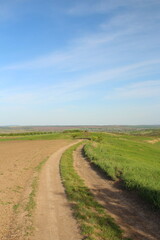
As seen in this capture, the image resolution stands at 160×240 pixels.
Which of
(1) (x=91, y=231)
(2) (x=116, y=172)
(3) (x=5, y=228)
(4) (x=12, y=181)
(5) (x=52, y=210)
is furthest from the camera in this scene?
(2) (x=116, y=172)

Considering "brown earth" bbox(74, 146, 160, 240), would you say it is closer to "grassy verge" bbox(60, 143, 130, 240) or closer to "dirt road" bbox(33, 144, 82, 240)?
"grassy verge" bbox(60, 143, 130, 240)

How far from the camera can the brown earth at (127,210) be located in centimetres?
825

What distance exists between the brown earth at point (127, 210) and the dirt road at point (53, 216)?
6.40ft

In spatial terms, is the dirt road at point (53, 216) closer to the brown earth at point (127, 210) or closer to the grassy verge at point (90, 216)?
the grassy verge at point (90, 216)

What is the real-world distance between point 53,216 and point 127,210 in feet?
11.8

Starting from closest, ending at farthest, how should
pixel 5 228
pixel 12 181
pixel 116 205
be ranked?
pixel 5 228 → pixel 116 205 → pixel 12 181

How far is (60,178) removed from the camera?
17047 mm

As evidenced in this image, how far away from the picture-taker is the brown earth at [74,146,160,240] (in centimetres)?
825

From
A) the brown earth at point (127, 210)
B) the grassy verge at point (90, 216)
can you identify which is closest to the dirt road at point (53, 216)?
the grassy verge at point (90, 216)

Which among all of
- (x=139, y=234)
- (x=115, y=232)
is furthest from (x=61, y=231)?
(x=139, y=234)

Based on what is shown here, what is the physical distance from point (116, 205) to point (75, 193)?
274 cm

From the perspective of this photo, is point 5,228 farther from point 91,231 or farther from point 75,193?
point 75,193

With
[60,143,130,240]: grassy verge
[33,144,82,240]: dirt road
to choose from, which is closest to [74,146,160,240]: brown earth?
[60,143,130,240]: grassy verge

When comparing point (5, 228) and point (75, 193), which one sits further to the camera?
Result: point (75, 193)
